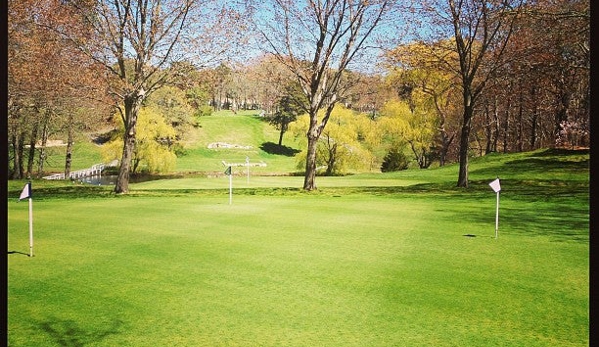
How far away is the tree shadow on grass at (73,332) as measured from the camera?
238 cm

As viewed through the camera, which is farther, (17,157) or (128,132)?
(17,157)

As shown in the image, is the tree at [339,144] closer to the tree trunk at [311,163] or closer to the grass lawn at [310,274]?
the tree trunk at [311,163]

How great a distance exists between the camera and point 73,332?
248 centimetres

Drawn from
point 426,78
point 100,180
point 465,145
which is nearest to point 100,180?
point 100,180

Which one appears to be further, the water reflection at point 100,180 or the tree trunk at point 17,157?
the water reflection at point 100,180

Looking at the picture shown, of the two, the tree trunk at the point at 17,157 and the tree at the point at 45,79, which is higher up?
the tree at the point at 45,79

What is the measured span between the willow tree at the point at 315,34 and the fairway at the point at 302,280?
434cm

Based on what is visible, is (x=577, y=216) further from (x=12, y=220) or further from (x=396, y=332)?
(x=12, y=220)

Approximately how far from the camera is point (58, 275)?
11.0 ft

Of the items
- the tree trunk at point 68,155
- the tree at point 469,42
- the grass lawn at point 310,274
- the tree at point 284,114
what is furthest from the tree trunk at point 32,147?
the tree at point 469,42

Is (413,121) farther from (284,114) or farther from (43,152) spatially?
(43,152)

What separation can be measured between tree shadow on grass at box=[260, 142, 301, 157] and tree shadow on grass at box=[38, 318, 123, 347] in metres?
10.1

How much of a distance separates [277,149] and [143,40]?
5159mm

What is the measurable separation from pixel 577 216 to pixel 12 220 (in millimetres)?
6424
